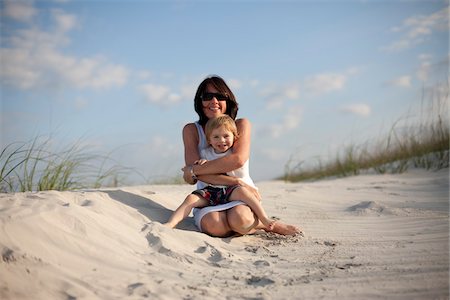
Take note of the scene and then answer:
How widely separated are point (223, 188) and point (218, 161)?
0.30 metres

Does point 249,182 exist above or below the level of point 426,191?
above

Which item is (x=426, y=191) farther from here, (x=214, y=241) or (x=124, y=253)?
(x=124, y=253)

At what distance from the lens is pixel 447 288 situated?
1.82m

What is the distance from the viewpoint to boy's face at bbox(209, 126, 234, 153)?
332cm

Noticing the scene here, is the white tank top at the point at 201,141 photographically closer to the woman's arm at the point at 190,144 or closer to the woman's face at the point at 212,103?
the woman's arm at the point at 190,144

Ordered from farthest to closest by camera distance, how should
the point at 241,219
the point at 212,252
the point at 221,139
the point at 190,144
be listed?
the point at 190,144, the point at 221,139, the point at 241,219, the point at 212,252

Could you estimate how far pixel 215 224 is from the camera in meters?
3.14

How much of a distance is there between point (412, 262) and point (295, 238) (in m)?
1.11

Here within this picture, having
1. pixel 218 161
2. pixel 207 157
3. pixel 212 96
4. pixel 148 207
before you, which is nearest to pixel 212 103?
pixel 212 96

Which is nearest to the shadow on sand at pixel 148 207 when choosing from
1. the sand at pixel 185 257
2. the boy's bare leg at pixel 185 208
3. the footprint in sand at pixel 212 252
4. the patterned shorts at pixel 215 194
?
the sand at pixel 185 257

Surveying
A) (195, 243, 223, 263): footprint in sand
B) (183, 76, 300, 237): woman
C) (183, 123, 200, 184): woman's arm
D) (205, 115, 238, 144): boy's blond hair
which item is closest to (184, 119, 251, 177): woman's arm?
(183, 76, 300, 237): woman

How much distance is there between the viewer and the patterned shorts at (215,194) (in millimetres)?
3355

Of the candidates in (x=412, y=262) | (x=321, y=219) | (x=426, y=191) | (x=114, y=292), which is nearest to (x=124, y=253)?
(x=114, y=292)

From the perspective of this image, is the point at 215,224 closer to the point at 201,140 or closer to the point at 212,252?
the point at 212,252
